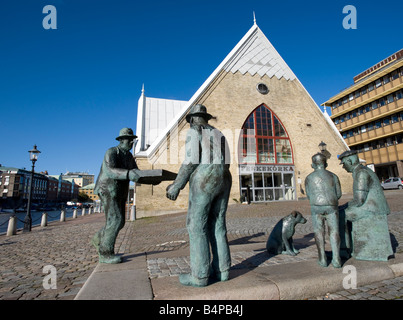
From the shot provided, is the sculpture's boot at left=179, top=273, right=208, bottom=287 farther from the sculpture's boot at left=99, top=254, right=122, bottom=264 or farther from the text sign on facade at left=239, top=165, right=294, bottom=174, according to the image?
the text sign on facade at left=239, top=165, right=294, bottom=174

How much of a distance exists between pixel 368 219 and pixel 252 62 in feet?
70.4

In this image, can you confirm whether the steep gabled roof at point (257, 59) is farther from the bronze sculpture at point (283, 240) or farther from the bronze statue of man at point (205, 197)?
the bronze statue of man at point (205, 197)

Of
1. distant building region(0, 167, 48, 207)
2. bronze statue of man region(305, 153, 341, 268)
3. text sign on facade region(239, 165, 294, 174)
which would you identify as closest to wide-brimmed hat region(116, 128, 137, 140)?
bronze statue of man region(305, 153, 341, 268)

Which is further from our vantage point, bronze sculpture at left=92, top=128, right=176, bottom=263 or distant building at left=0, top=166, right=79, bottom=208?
distant building at left=0, top=166, right=79, bottom=208

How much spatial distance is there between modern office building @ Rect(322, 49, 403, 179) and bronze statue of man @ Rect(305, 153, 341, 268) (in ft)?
101

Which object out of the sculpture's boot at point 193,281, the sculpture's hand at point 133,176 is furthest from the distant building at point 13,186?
the sculpture's boot at point 193,281

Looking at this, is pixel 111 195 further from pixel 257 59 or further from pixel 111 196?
pixel 257 59

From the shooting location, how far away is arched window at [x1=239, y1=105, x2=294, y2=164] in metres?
19.8

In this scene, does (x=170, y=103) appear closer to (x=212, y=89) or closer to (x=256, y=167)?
(x=212, y=89)

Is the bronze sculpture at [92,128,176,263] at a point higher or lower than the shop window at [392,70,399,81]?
lower

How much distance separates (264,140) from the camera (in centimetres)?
2033

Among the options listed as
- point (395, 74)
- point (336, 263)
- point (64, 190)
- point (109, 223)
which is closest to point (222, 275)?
point (336, 263)

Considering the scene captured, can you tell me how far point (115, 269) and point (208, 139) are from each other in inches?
87.4
